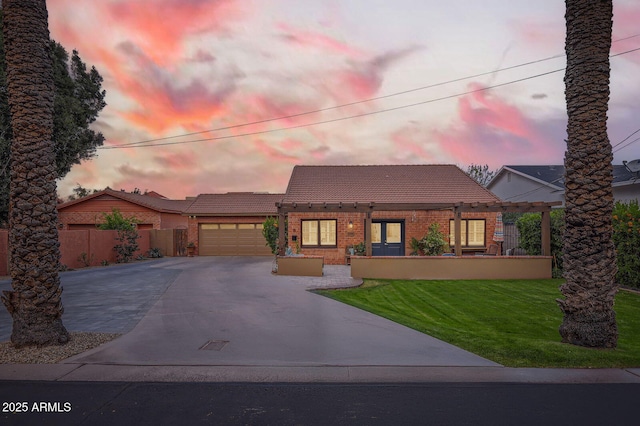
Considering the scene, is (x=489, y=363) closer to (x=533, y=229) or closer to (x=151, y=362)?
(x=151, y=362)

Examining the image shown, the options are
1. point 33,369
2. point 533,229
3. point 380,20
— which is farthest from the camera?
point 533,229

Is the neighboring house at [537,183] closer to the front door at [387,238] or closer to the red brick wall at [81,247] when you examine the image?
the front door at [387,238]

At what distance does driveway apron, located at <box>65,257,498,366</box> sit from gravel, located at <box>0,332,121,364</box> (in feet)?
0.78

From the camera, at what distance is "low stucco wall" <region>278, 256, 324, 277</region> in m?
16.9

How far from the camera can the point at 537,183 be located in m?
30.6

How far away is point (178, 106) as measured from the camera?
21562mm

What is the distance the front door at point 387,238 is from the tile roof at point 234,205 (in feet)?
28.8

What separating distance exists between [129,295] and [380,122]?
56.6 ft

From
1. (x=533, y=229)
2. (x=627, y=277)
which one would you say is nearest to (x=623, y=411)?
(x=627, y=277)

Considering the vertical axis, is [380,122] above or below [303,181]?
above

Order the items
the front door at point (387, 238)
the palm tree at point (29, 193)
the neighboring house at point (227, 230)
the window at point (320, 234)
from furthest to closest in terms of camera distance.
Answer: the neighboring house at point (227, 230)
the front door at point (387, 238)
the window at point (320, 234)
the palm tree at point (29, 193)

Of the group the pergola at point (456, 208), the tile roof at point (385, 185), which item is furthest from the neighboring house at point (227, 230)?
the pergola at point (456, 208)

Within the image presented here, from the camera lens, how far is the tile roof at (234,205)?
2961cm

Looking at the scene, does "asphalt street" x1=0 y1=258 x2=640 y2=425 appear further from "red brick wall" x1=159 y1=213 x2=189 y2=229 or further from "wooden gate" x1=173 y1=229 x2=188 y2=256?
"red brick wall" x1=159 y1=213 x2=189 y2=229
